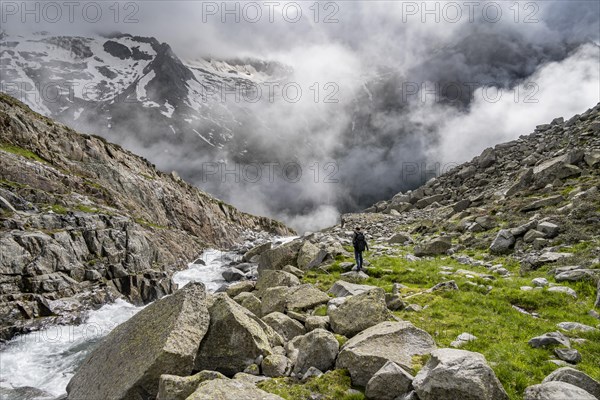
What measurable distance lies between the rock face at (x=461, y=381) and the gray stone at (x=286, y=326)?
627 cm

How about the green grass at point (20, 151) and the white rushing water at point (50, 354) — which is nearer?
the white rushing water at point (50, 354)

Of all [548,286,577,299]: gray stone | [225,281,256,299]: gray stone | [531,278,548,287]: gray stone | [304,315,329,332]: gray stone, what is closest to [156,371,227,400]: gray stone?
[304,315,329,332]: gray stone

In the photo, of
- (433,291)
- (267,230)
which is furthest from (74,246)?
(267,230)

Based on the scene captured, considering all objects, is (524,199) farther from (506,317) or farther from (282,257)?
(282,257)

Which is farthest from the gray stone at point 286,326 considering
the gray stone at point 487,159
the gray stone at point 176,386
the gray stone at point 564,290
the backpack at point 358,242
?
the gray stone at point 487,159

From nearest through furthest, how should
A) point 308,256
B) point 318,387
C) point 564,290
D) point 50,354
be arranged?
point 318,387 → point 564,290 → point 50,354 → point 308,256

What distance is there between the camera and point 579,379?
686cm

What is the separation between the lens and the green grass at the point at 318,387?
28.0 ft

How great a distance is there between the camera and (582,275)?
1538cm

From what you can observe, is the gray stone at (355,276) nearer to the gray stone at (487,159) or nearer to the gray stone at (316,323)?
the gray stone at (316,323)

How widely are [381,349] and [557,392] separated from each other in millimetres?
4105

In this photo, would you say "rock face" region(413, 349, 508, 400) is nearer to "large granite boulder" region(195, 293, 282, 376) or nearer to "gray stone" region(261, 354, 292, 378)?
"gray stone" region(261, 354, 292, 378)

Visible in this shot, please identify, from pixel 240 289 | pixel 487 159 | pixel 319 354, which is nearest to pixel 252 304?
pixel 240 289

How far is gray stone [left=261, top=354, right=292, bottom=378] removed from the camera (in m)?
9.89
